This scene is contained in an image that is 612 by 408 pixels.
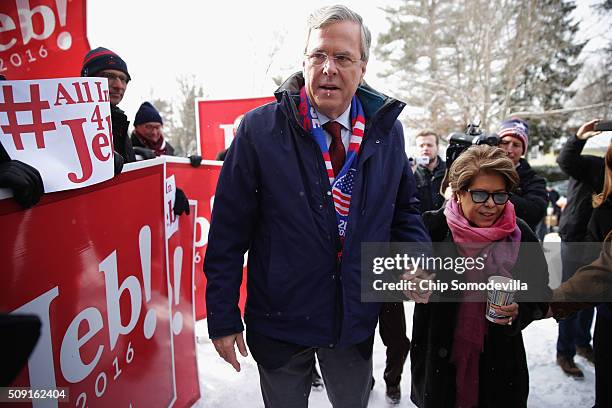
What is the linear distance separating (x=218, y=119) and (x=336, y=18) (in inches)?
151

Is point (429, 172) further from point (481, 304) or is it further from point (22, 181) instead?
point (22, 181)

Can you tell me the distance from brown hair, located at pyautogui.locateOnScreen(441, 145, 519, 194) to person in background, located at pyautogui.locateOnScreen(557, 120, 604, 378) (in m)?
1.23

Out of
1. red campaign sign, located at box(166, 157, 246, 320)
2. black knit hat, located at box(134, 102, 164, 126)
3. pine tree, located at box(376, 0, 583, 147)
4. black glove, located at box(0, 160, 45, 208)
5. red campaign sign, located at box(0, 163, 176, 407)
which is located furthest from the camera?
pine tree, located at box(376, 0, 583, 147)

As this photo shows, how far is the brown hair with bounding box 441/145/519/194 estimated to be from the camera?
1.89m

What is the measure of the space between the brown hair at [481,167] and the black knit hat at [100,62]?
217cm

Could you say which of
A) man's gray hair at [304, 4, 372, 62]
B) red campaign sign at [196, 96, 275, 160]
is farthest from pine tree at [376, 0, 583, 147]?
man's gray hair at [304, 4, 372, 62]

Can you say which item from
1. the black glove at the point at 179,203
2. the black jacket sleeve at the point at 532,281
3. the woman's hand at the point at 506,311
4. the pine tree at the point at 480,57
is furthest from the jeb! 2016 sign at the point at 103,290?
the pine tree at the point at 480,57

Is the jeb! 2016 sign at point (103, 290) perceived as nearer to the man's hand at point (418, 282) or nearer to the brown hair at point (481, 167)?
the man's hand at point (418, 282)

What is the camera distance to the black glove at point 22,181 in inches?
49.8

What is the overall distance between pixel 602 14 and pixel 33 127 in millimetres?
26275

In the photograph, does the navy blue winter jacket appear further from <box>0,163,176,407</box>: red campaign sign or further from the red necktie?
<box>0,163,176,407</box>: red campaign sign

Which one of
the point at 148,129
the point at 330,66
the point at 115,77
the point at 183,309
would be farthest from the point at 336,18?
the point at 148,129

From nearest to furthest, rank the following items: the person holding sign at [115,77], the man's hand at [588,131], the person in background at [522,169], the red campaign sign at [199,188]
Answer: the person holding sign at [115,77], the man's hand at [588,131], the person in background at [522,169], the red campaign sign at [199,188]

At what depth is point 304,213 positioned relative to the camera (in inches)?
60.2
